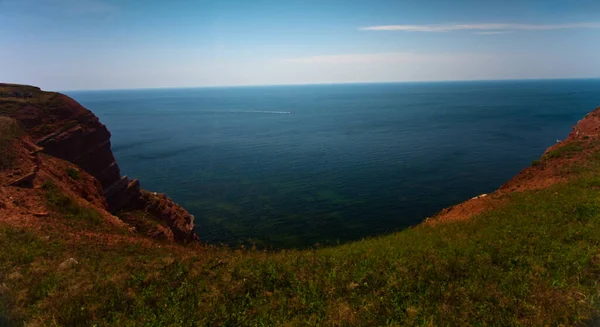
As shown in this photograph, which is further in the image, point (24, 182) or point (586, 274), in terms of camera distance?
point (24, 182)

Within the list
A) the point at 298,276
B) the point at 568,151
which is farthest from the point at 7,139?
the point at 568,151

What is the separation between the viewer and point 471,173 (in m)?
62.9

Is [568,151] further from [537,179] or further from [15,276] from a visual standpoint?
[15,276]

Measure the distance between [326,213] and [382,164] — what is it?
93.2 ft

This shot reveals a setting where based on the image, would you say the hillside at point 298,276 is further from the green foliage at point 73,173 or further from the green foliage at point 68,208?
the green foliage at point 73,173

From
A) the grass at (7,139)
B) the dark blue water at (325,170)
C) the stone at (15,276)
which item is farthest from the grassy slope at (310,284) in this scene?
the dark blue water at (325,170)

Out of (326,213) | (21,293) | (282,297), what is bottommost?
(326,213)

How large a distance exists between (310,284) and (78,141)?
103 ft

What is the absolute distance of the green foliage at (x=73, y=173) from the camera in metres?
27.8

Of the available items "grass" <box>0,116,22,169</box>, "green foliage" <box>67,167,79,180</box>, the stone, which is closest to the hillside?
the stone

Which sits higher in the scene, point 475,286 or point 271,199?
point 475,286

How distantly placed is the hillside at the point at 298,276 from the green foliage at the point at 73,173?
220 inches

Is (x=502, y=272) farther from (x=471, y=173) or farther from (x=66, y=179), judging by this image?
(x=471, y=173)

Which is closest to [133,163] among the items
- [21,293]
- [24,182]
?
[24,182]
